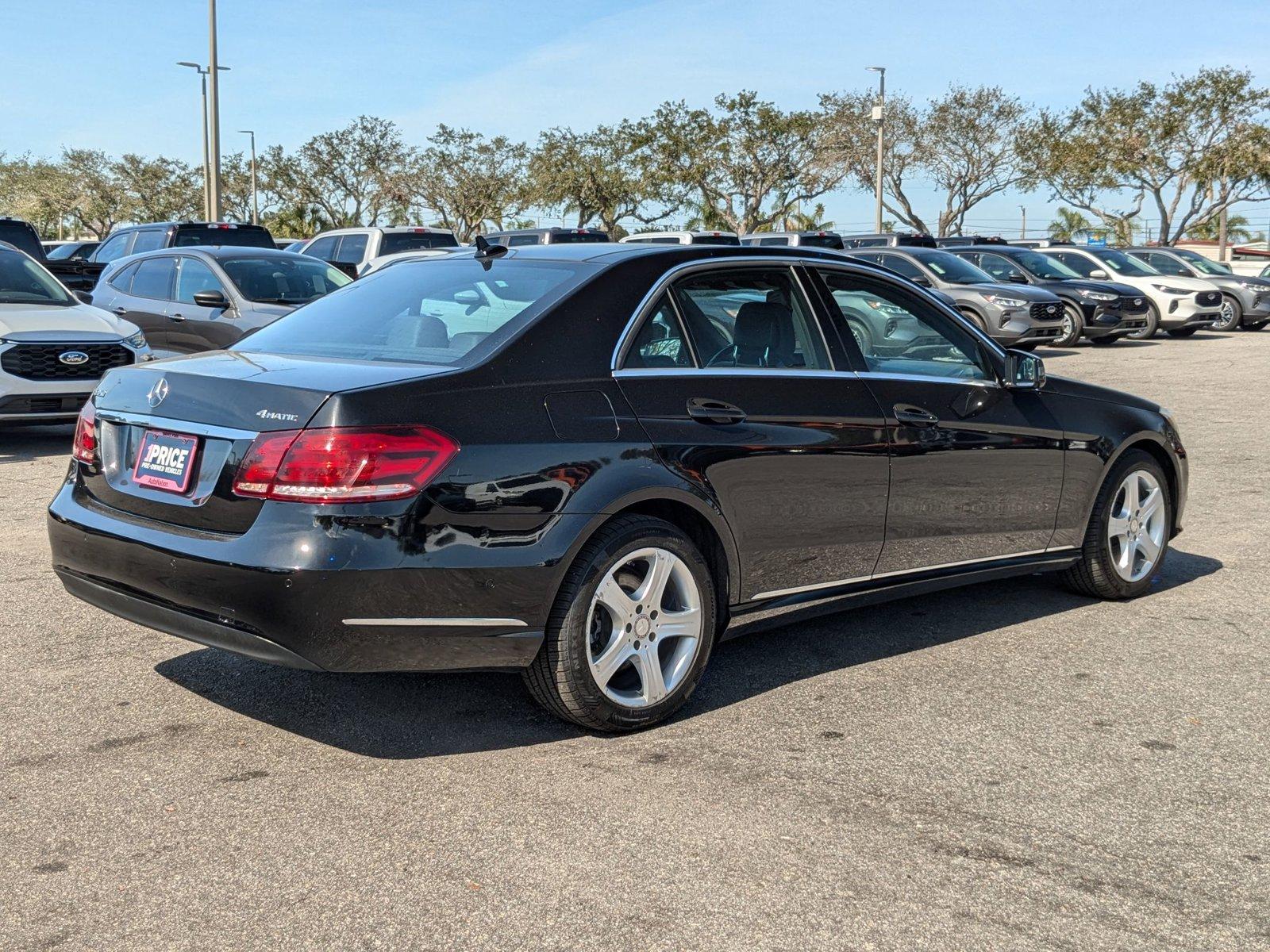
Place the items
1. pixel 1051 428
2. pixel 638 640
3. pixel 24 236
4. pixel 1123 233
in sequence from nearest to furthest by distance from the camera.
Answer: pixel 638 640
pixel 1051 428
pixel 24 236
pixel 1123 233

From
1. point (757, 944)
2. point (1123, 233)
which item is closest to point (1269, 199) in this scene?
point (1123, 233)

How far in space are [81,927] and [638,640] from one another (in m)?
1.87

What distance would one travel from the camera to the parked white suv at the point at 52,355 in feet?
33.8

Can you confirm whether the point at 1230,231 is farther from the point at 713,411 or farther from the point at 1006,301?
the point at 713,411

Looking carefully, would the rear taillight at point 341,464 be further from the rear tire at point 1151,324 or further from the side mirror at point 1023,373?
the rear tire at point 1151,324

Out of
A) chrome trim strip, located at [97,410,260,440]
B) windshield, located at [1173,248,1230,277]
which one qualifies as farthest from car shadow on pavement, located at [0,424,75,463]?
windshield, located at [1173,248,1230,277]

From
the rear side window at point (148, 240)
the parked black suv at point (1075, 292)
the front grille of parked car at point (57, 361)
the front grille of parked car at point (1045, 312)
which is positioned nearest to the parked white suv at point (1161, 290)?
the parked black suv at point (1075, 292)

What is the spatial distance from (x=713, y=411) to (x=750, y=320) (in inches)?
21.0

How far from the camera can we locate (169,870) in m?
3.41

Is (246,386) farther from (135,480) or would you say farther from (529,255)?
(529,255)

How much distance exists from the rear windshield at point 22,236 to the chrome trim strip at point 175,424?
14770 mm

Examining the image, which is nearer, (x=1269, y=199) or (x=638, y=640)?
(x=638, y=640)

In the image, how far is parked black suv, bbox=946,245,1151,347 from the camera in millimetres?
22859

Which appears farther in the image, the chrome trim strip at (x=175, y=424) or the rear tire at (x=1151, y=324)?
the rear tire at (x=1151, y=324)
